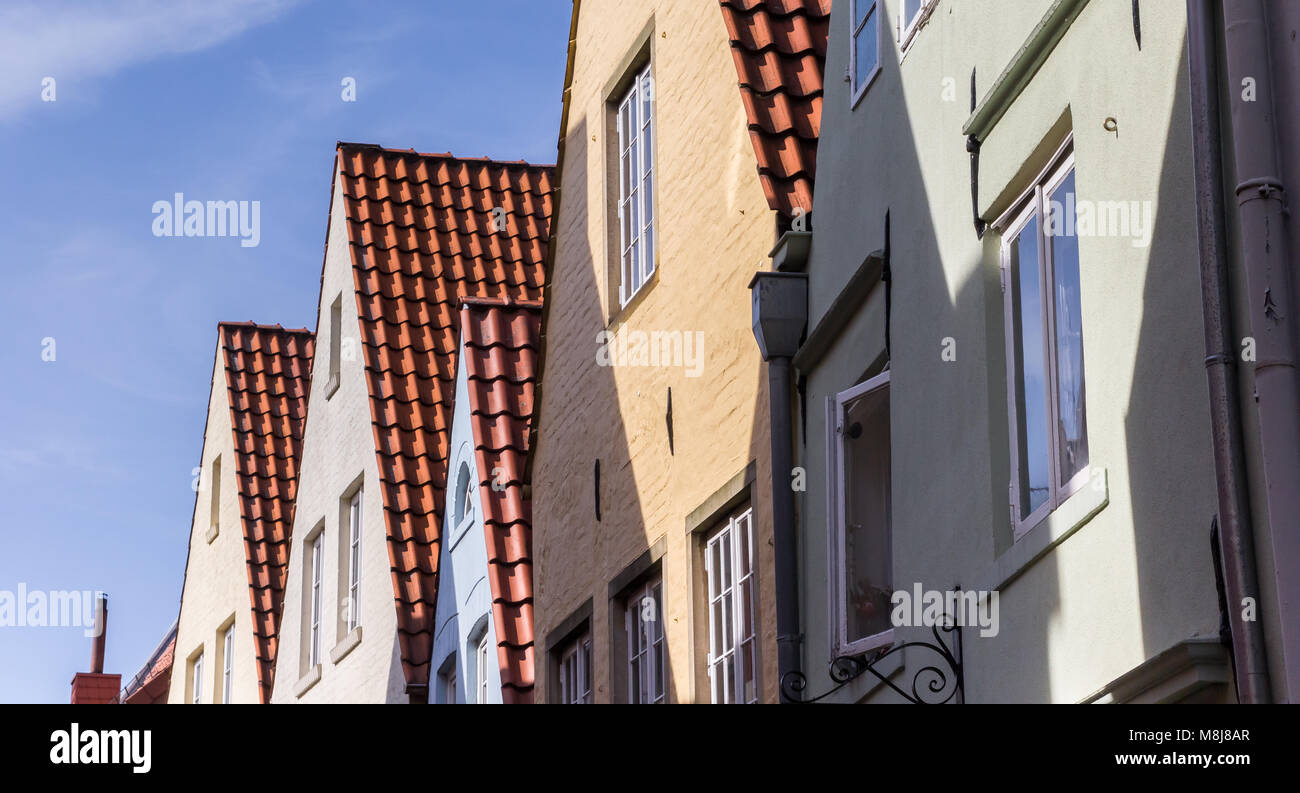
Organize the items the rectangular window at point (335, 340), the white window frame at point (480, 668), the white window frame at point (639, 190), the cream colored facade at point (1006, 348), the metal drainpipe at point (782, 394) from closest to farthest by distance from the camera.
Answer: the cream colored facade at point (1006, 348) → the metal drainpipe at point (782, 394) → the white window frame at point (639, 190) → the white window frame at point (480, 668) → the rectangular window at point (335, 340)

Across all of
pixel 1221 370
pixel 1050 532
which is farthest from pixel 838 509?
pixel 1221 370

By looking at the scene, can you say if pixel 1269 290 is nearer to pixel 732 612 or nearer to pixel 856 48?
pixel 856 48

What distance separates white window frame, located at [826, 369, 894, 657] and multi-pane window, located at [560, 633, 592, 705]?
4.96 metres

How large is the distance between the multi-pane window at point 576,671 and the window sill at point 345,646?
5.63m

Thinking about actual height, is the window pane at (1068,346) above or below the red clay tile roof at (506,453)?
below

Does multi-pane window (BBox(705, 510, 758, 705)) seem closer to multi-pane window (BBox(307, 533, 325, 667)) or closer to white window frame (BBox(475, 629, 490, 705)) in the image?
white window frame (BBox(475, 629, 490, 705))

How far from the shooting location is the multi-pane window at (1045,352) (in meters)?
8.55

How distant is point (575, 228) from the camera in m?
17.2

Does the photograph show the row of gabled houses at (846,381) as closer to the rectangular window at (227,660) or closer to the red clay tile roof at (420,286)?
the red clay tile roof at (420,286)

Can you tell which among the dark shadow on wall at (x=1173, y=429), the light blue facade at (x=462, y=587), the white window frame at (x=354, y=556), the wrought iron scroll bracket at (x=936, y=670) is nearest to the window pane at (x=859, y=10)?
the wrought iron scroll bracket at (x=936, y=670)

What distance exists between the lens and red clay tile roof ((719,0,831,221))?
12.8 meters

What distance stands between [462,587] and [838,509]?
8534 mm
